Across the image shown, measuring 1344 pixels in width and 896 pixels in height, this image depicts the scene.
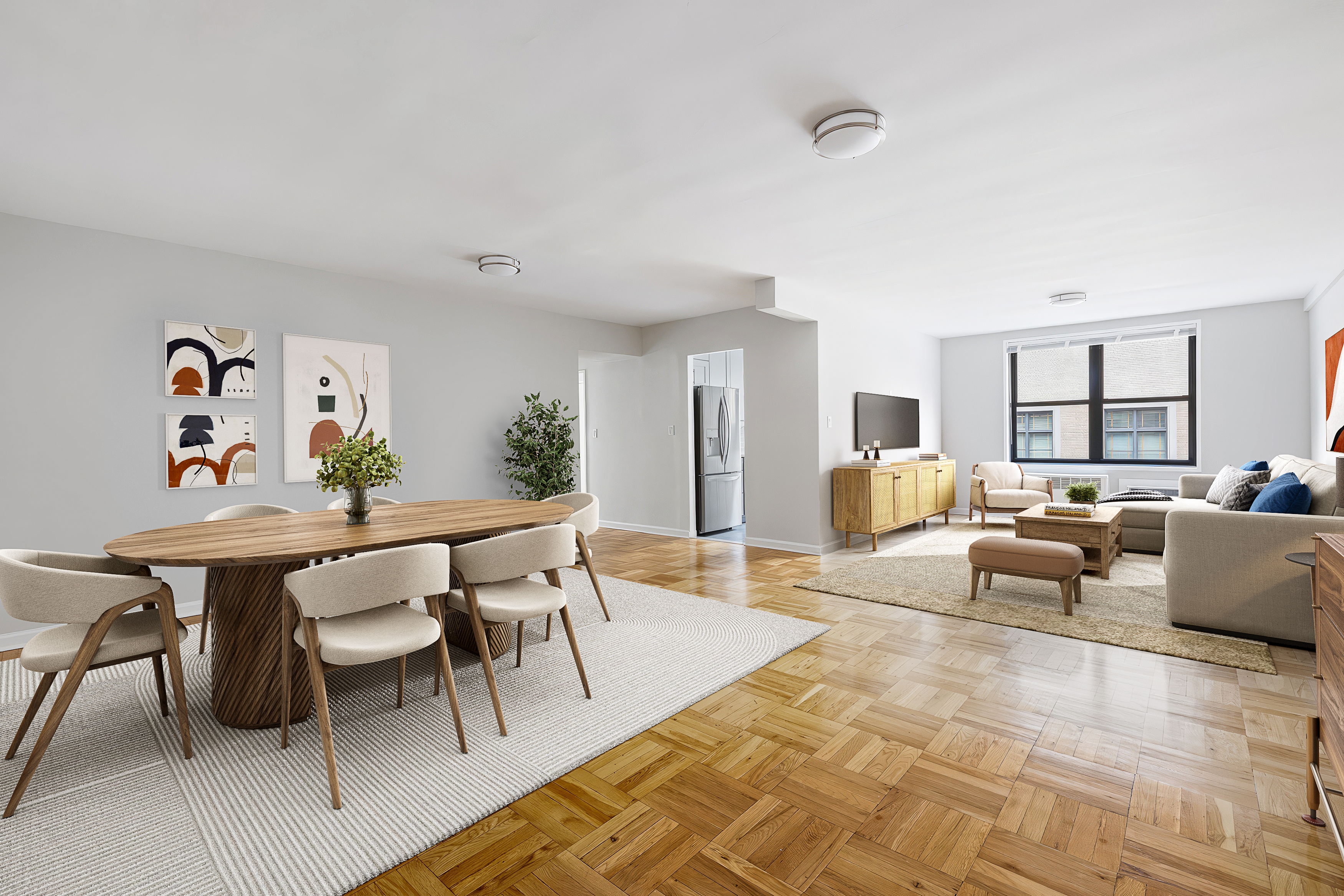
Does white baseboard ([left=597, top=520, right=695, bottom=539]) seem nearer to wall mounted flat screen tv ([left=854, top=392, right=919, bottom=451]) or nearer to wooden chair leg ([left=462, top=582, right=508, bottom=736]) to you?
wall mounted flat screen tv ([left=854, top=392, right=919, bottom=451])

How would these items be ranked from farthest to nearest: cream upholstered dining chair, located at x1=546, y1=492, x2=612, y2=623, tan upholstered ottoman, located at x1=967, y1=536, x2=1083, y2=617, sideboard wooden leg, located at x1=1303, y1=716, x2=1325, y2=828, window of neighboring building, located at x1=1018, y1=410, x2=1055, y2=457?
1. window of neighboring building, located at x1=1018, y1=410, x2=1055, y2=457
2. tan upholstered ottoman, located at x1=967, y1=536, x2=1083, y2=617
3. cream upholstered dining chair, located at x1=546, y1=492, x2=612, y2=623
4. sideboard wooden leg, located at x1=1303, y1=716, x2=1325, y2=828

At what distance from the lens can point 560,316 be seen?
6.41m

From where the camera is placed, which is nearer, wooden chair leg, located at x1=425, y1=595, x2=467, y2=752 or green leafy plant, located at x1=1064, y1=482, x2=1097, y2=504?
wooden chair leg, located at x1=425, y1=595, x2=467, y2=752

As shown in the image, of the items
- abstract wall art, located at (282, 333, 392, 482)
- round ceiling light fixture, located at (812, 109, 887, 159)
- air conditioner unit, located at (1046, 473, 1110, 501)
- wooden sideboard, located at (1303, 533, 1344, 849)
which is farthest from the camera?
air conditioner unit, located at (1046, 473, 1110, 501)

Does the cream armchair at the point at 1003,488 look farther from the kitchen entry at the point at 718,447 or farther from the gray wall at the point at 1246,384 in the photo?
the kitchen entry at the point at 718,447

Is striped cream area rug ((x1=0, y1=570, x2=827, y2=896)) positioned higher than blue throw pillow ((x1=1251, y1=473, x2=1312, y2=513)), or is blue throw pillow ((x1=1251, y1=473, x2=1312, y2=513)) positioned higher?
blue throw pillow ((x1=1251, y1=473, x2=1312, y2=513))

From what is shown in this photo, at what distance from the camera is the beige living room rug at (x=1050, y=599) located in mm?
3215

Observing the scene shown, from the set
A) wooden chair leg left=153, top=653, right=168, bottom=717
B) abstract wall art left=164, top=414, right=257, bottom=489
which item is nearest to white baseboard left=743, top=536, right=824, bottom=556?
abstract wall art left=164, top=414, right=257, bottom=489

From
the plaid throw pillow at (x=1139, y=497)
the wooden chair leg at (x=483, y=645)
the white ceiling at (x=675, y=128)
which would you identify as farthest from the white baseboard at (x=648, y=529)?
the wooden chair leg at (x=483, y=645)

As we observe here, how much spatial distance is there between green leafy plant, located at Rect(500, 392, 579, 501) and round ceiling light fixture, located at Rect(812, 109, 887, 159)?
3846mm

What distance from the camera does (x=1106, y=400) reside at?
7379 millimetres

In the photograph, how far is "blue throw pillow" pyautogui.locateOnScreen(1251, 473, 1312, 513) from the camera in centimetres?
341

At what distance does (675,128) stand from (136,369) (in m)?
3.72

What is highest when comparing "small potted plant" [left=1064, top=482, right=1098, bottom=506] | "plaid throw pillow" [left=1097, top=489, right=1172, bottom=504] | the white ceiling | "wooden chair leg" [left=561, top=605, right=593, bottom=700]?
the white ceiling
